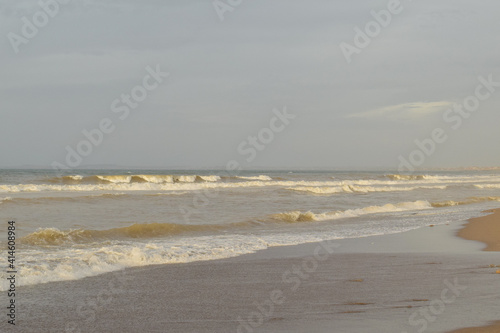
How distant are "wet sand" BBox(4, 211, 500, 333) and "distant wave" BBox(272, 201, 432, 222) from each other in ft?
29.8

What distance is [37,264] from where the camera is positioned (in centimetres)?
887

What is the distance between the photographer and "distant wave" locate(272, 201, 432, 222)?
1974 cm

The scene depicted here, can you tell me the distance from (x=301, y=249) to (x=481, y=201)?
23481mm

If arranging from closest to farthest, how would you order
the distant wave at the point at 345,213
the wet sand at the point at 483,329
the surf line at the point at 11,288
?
the wet sand at the point at 483,329, the surf line at the point at 11,288, the distant wave at the point at 345,213

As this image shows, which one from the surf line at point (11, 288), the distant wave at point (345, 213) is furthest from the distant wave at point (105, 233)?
the distant wave at point (345, 213)

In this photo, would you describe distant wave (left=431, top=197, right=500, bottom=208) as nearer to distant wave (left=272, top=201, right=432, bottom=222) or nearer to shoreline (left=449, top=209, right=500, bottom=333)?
distant wave (left=272, top=201, right=432, bottom=222)

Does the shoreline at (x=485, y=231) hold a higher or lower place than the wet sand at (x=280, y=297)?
lower

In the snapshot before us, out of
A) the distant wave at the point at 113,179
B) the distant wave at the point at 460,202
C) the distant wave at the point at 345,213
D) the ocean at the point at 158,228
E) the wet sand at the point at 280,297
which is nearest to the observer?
the wet sand at the point at 280,297

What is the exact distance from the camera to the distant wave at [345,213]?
777 inches

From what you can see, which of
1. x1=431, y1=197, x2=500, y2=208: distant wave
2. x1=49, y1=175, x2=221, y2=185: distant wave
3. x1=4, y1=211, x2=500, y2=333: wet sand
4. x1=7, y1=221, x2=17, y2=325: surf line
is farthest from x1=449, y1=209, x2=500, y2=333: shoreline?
x1=49, y1=175, x2=221, y2=185: distant wave

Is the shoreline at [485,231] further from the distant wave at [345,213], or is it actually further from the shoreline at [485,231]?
the distant wave at [345,213]

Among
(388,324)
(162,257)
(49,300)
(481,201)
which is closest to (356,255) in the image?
(162,257)

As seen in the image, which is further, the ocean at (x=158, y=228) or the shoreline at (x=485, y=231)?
the shoreline at (x=485, y=231)

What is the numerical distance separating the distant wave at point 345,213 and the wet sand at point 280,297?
9.10m
